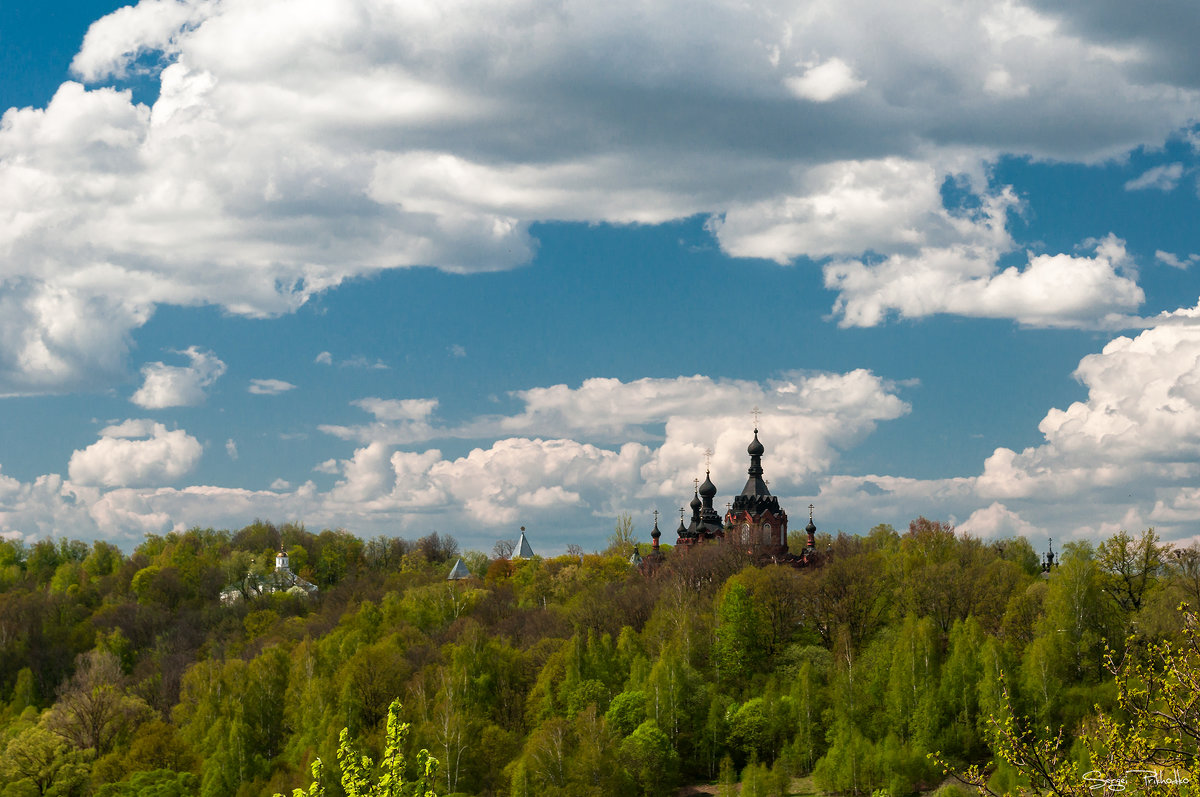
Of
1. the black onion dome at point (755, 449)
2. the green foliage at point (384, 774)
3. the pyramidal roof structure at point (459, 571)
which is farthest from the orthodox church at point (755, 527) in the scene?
the green foliage at point (384, 774)

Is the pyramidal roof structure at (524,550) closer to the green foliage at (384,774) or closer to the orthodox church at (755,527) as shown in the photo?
the orthodox church at (755,527)

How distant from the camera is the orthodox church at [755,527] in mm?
107938

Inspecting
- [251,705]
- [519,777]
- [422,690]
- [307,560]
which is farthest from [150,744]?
[307,560]

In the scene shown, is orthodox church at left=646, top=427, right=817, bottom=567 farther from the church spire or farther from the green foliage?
the green foliage

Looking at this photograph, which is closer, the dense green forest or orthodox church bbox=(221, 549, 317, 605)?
the dense green forest

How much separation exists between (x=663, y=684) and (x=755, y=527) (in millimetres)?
36395

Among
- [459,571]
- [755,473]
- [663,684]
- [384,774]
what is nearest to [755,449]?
[755,473]

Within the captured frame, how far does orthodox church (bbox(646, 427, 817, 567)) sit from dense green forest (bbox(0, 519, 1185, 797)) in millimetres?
5046

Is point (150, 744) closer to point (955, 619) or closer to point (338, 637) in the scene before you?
point (338, 637)

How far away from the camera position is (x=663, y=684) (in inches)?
2980

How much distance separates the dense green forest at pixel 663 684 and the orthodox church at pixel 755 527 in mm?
5046

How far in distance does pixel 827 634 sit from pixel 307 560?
11061 centimetres

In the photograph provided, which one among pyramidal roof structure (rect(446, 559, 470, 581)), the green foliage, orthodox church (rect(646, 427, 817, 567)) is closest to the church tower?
orthodox church (rect(646, 427, 817, 567))

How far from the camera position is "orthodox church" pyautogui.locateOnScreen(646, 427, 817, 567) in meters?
108
